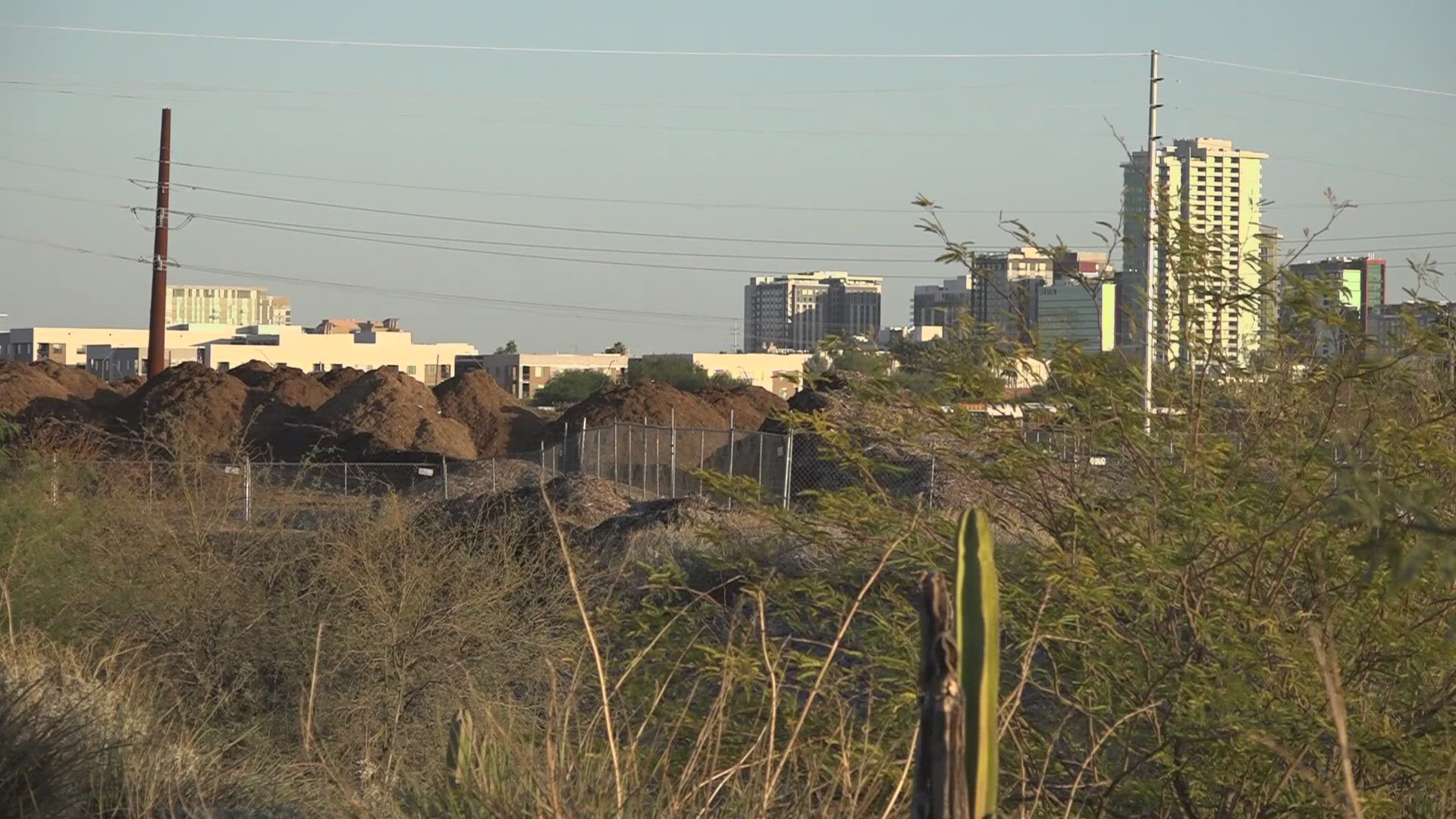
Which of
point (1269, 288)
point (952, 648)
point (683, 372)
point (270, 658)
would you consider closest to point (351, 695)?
point (270, 658)

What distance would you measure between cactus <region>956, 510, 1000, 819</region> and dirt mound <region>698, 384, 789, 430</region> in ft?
135

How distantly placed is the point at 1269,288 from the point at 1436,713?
2.02m

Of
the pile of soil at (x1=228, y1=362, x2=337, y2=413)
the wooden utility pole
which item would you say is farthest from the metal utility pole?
the pile of soil at (x1=228, y1=362, x2=337, y2=413)

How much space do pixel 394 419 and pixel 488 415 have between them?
19.1ft

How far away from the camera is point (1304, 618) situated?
5.86 meters

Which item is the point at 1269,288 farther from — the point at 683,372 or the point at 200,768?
the point at 683,372

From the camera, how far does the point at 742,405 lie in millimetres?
46594

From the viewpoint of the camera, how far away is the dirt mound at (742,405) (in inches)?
1796

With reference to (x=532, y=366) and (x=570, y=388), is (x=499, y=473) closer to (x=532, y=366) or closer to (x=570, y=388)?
(x=570, y=388)

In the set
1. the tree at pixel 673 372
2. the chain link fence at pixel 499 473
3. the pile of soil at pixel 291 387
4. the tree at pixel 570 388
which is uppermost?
the tree at pixel 673 372

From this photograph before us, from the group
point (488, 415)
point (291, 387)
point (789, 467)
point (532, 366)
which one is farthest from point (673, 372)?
point (789, 467)

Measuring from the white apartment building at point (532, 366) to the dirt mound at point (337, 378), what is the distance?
5647cm

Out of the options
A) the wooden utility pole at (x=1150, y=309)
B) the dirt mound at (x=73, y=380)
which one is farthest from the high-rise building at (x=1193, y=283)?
the dirt mound at (x=73, y=380)

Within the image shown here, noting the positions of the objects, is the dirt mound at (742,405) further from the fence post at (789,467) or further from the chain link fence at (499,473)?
the fence post at (789,467)
